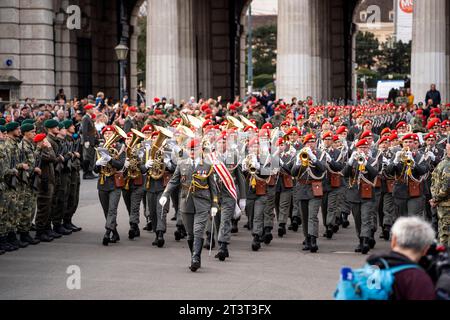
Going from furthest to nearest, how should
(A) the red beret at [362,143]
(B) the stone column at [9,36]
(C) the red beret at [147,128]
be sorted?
1. (B) the stone column at [9,36]
2. (C) the red beret at [147,128]
3. (A) the red beret at [362,143]

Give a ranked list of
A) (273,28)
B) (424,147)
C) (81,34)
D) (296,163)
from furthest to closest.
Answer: (273,28) < (81,34) < (424,147) < (296,163)

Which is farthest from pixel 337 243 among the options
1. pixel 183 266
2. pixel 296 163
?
pixel 183 266

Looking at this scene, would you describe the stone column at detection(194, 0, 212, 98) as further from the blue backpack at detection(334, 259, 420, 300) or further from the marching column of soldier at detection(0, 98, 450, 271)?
the blue backpack at detection(334, 259, 420, 300)

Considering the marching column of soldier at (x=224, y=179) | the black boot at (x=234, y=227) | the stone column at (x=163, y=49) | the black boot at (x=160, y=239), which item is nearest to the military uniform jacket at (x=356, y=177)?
the marching column of soldier at (x=224, y=179)

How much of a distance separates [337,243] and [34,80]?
22.3 meters

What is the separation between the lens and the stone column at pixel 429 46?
112 ft

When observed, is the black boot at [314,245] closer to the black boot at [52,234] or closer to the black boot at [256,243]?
the black boot at [256,243]

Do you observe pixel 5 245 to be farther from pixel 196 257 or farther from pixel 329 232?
pixel 329 232

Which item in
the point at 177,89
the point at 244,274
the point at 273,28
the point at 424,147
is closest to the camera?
the point at 244,274

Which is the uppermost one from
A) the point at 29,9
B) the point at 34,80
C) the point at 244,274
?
the point at 29,9

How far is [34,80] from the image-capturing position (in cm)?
3784

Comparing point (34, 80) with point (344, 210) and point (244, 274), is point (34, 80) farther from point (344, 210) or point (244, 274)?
point (244, 274)

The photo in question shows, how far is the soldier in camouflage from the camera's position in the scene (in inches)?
567

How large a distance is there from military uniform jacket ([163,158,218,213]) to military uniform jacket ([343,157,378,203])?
114 inches
